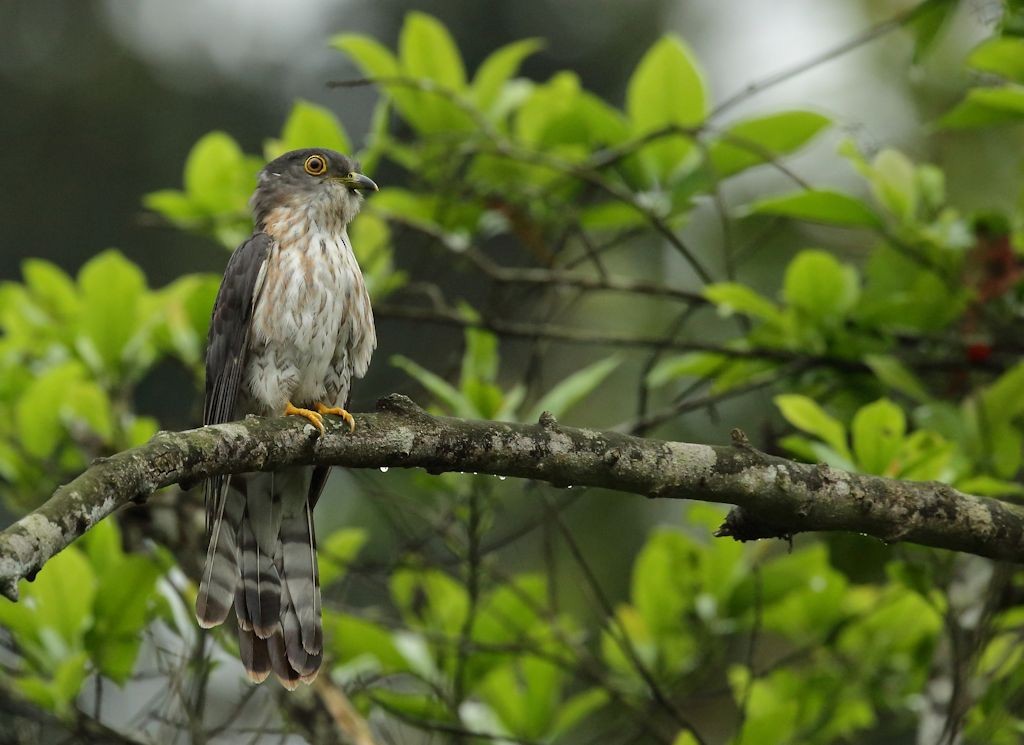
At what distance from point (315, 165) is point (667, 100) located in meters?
1.26

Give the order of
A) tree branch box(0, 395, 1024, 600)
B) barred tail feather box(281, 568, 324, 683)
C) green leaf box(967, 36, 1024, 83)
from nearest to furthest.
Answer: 1. tree branch box(0, 395, 1024, 600)
2. green leaf box(967, 36, 1024, 83)
3. barred tail feather box(281, 568, 324, 683)

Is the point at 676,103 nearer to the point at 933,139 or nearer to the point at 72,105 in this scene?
the point at 933,139

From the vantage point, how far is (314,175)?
173 inches

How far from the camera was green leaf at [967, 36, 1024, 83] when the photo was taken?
11.4ft

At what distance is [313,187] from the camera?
4332 millimetres

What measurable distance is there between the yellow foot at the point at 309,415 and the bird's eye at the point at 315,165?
3.11ft

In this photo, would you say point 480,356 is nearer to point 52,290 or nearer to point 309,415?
point 309,415

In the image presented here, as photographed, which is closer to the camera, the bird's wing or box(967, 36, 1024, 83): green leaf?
box(967, 36, 1024, 83): green leaf

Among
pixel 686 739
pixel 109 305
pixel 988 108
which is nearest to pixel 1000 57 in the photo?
pixel 988 108

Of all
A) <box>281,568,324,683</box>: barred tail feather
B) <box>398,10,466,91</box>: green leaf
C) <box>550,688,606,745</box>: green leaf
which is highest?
<box>398,10,466,91</box>: green leaf

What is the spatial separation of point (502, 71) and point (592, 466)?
2178mm

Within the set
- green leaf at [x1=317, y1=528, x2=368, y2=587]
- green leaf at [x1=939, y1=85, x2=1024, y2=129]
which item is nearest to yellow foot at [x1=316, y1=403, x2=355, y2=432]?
green leaf at [x1=317, y1=528, x2=368, y2=587]

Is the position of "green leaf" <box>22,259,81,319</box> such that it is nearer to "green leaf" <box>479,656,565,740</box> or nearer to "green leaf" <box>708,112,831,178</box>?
"green leaf" <box>479,656,565,740</box>

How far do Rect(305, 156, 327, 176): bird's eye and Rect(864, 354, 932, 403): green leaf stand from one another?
199 cm
